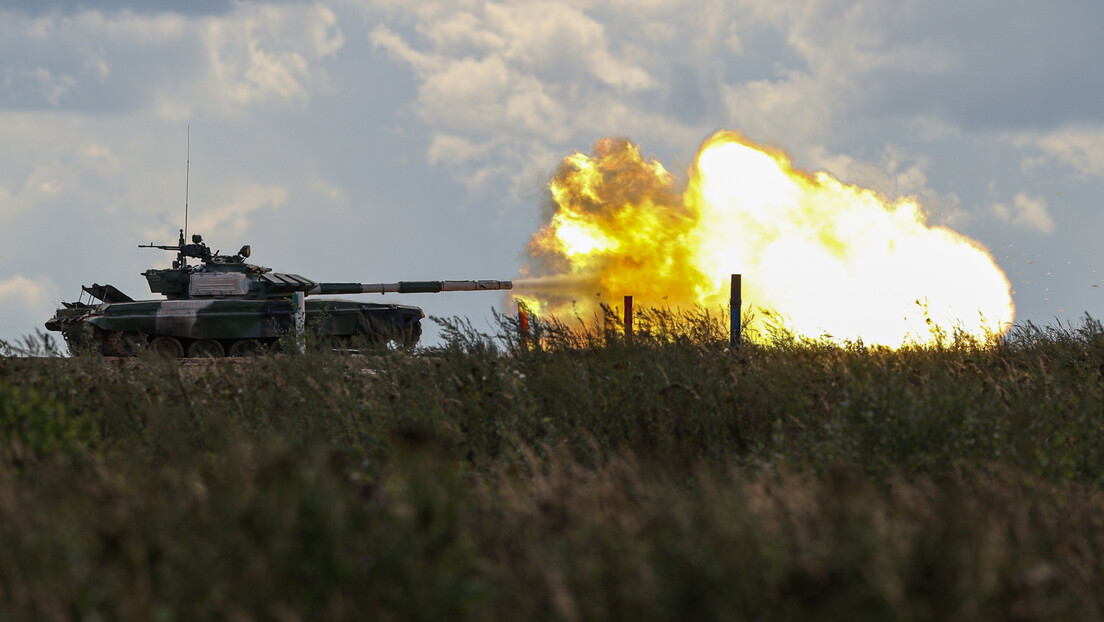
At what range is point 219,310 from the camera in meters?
23.5

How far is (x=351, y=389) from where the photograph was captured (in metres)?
9.98

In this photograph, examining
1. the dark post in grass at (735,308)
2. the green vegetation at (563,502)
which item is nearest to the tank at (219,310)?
the dark post in grass at (735,308)

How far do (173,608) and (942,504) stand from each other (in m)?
2.83

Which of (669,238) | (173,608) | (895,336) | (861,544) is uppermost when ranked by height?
(669,238)

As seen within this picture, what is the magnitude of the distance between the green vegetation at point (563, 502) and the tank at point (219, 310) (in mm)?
13094

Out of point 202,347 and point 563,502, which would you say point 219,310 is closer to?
point 202,347

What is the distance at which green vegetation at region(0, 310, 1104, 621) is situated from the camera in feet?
12.1

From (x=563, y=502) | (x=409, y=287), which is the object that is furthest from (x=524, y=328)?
(x=409, y=287)

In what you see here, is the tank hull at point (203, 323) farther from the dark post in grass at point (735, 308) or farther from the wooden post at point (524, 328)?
the wooden post at point (524, 328)

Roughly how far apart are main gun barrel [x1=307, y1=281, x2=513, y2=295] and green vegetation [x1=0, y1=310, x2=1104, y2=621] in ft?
51.1

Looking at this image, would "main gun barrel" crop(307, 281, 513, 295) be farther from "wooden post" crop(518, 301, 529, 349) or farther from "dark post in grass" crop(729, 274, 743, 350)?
"wooden post" crop(518, 301, 529, 349)

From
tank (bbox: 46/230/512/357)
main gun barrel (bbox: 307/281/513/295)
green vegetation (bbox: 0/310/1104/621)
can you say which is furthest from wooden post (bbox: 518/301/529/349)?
main gun barrel (bbox: 307/281/513/295)

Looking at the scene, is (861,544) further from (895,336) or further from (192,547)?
(895,336)

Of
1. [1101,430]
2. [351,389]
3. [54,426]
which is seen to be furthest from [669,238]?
[54,426]
